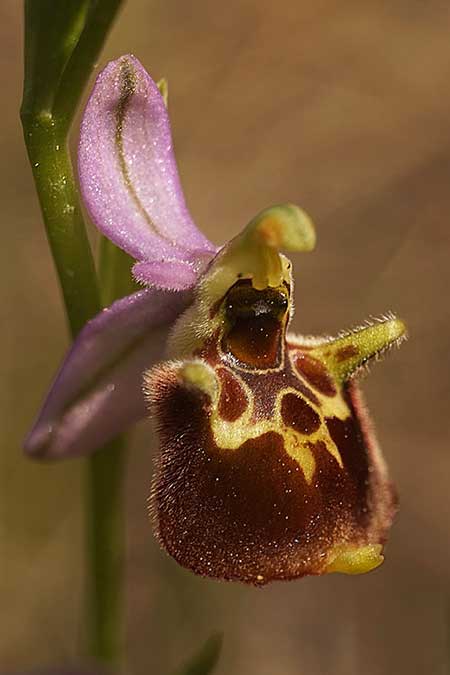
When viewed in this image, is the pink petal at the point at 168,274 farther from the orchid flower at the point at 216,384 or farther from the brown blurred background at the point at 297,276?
the brown blurred background at the point at 297,276

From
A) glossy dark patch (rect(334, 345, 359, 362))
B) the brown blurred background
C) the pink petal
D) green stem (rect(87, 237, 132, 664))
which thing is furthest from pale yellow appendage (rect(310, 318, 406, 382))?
A: the brown blurred background

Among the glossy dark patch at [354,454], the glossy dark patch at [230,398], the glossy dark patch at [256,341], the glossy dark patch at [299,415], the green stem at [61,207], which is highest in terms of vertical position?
the green stem at [61,207]

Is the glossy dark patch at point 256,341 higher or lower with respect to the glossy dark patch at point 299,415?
higher

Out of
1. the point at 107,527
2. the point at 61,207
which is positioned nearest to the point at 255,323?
the point at 61,207

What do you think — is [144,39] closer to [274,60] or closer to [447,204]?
[274,60]

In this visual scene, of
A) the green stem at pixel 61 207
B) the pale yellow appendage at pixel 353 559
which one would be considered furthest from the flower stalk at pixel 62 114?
the pale yellow appendage at pixel 353 559

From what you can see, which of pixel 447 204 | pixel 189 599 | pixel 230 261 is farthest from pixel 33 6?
pixel 447 204

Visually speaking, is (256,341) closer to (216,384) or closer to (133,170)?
(216,384)
